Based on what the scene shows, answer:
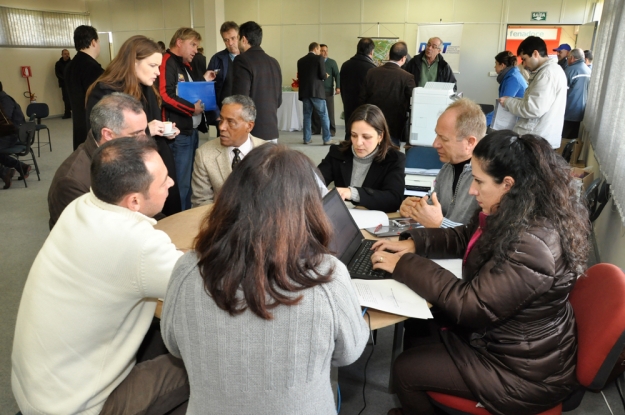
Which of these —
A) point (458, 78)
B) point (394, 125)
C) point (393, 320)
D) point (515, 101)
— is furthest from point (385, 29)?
point (393, 320)

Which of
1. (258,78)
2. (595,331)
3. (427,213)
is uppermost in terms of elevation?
(258,78)

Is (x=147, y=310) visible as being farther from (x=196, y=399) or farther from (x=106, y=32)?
(x=106, y=32)

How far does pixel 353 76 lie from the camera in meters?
6.30

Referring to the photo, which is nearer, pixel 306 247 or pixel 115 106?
pixel 306 247

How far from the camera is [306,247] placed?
1.02 metres

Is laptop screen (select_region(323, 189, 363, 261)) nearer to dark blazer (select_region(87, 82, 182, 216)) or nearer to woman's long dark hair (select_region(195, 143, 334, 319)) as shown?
woman's long dark hair (select_region(195, 143, 334, 319))

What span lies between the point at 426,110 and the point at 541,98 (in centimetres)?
104

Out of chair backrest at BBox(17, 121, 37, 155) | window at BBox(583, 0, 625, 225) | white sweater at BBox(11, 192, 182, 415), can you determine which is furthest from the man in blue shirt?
chair backrest at BBox(17, 121, 37, 155)

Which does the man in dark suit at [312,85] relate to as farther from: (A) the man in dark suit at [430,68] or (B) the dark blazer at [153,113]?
(B) the dark blazer at [153,113]

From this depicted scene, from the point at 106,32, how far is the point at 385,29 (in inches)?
299

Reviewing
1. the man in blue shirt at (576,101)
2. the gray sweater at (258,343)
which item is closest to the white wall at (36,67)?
the man in blue shirt at (576,101)

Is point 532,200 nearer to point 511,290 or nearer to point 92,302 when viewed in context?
point 511,290

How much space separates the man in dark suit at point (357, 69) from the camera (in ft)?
20.2

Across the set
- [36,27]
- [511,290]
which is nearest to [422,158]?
[511,290]
